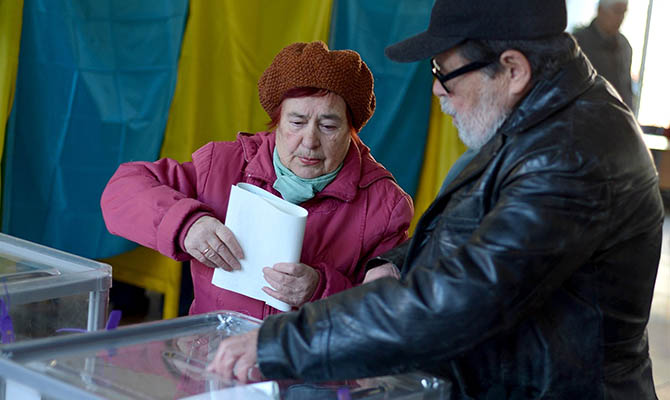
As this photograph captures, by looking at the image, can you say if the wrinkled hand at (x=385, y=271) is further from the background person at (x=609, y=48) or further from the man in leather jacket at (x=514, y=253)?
the background person at (x=609, y=48)

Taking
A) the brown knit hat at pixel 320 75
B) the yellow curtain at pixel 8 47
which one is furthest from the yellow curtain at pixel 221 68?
the brown knit hat at pixel 320 75

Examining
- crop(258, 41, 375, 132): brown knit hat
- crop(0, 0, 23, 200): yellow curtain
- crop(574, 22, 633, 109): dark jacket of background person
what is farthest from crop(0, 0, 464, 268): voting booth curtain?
crop(258, 41, 375, 132): brown knit hat

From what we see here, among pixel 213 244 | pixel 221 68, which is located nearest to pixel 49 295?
pixel 213 244

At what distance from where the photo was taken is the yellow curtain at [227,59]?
3.45 metres

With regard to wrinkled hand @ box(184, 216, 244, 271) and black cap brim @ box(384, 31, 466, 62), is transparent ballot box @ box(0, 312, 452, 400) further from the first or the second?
black cap brim @ box(384, 31, 466, 62)

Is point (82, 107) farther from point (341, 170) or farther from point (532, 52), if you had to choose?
point (532, 52)

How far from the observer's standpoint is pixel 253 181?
2018 mm

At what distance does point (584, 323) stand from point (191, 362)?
0.61 metres

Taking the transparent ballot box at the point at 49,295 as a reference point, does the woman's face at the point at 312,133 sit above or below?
above

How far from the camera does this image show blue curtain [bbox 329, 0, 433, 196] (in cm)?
385

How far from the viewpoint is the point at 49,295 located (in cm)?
155

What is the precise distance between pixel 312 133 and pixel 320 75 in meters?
0.14

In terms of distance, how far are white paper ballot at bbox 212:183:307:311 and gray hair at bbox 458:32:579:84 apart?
1.79 feet

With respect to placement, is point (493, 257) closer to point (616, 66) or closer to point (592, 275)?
point (592, 275)
